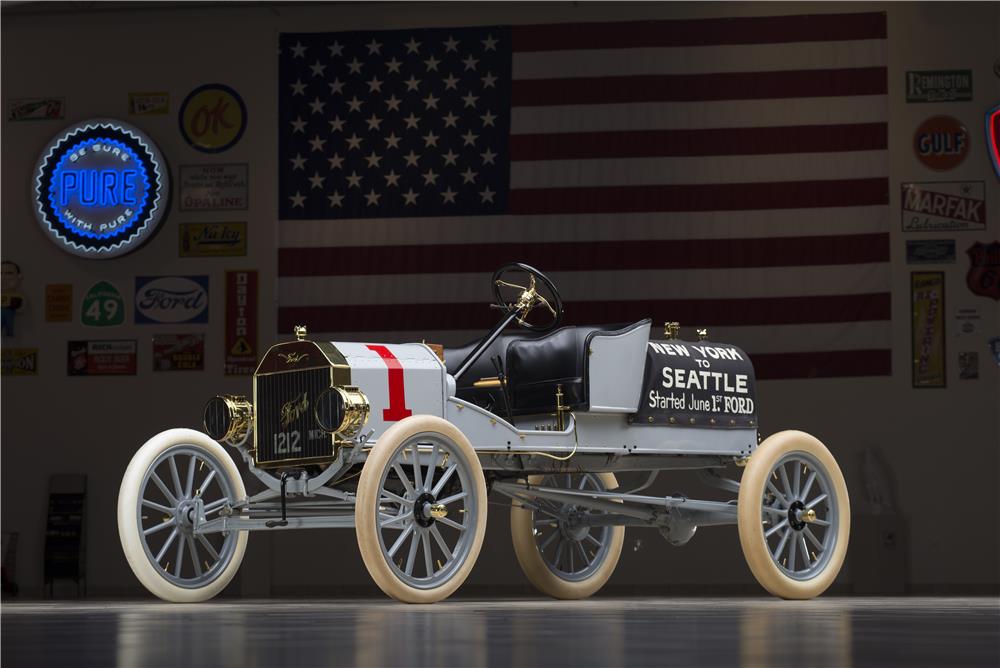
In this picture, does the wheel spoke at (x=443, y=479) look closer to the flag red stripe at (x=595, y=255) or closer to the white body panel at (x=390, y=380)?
the white body panel at (x=390, y=380)

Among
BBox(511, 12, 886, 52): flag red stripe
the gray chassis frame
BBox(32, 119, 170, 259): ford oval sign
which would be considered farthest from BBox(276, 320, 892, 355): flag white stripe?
the gray chassis frame

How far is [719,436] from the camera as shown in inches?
262

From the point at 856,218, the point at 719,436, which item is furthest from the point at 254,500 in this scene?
the point at 856,218

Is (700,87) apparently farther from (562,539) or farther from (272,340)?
(562,539)

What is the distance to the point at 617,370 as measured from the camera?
6.18 m

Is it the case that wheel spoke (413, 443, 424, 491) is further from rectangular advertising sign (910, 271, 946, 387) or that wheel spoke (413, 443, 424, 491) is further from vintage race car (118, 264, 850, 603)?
rectangular advertising sign (910, 271, 946, 387)

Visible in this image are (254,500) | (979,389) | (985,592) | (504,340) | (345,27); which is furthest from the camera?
(345,27)

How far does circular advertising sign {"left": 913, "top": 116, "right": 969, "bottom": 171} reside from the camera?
11.6 meters

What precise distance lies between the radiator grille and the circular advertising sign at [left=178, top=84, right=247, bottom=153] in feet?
22.3

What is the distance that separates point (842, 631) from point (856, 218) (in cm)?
817

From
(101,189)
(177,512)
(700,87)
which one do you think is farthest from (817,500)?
(101,189)

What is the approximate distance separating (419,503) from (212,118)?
25.4 feet

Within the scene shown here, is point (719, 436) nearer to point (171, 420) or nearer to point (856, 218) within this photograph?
point (856, 218)

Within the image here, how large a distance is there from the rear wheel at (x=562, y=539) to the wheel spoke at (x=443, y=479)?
4.40ft
